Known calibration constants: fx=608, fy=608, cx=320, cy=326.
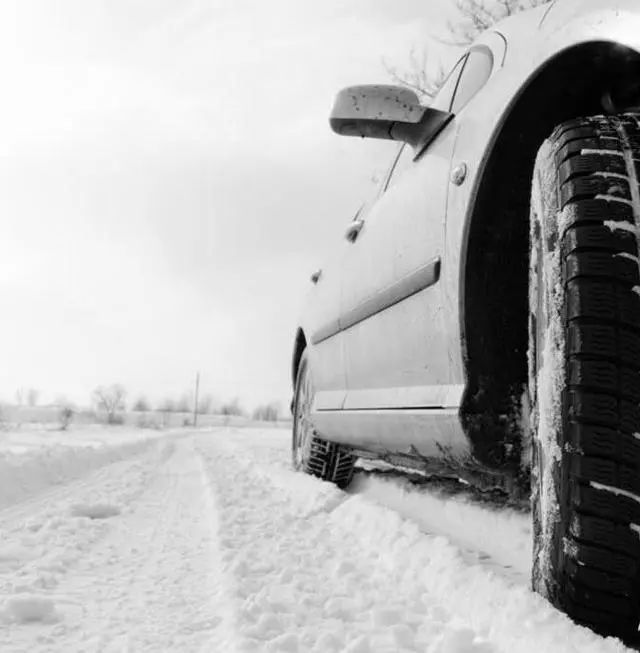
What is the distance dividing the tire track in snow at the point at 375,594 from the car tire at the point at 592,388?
0.10 meters

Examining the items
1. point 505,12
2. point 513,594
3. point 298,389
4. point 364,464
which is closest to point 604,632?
point 513,594

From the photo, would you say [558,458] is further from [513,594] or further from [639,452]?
[513,594]

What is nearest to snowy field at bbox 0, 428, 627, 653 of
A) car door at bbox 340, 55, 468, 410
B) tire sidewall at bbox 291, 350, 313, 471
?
car door at bbox 340, 55, 468, 410

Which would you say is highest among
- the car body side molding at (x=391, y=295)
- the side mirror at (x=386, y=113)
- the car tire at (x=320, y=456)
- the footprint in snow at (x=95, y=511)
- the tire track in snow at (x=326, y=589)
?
the side mirror at (x=386, y=113)

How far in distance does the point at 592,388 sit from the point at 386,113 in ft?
4.50

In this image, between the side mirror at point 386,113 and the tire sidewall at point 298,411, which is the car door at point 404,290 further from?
the tire sidewall at point 298,411

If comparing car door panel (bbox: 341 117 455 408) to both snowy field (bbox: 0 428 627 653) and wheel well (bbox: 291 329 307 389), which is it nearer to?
snowy field (bbox: 0 428 627 653)

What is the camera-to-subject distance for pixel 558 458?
1303 millimetres

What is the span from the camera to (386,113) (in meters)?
2.23

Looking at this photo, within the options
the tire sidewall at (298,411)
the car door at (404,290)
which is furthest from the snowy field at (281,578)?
the tire sidewall at (298,411)

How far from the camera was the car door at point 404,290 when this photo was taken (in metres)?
2.02

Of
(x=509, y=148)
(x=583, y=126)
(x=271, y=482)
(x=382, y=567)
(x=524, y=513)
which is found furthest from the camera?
(x=271, y=482)

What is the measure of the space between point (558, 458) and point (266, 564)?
1207 mm

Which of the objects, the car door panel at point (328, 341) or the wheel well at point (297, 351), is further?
the wheel well at point (297, 351)
